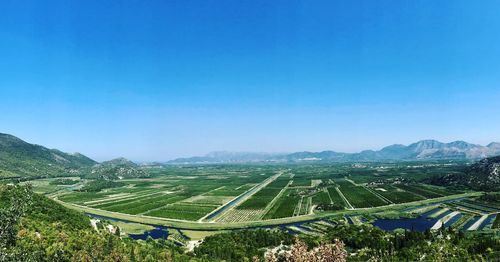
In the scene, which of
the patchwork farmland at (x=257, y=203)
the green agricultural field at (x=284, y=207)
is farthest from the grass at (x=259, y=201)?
the green agricultural field at (x=284, y=207)

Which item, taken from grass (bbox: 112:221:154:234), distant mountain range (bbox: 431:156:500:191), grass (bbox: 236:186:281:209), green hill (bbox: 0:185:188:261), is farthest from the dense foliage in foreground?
distant mountain range (bbox: 431:156:500:191)

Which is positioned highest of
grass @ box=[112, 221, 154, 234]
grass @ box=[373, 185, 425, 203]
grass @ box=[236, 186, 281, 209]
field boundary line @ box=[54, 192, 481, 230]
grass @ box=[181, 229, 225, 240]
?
grass @ box=[373, 185, 425, 203]

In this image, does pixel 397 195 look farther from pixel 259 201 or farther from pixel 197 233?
pixel 197 233

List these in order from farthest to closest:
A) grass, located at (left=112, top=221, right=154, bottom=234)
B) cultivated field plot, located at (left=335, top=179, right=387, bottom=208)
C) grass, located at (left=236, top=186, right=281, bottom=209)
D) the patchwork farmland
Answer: grass, located at (left=236, top=186, right=281, bottom=209), cultivated field plot, located at (left=335, top=179, right=387, bottom=208), the patchwork farmland, grass, located at (left=112, top=221, right=154, bottom=234)

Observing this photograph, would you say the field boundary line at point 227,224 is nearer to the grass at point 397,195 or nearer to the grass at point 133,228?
the grass at point 133,228

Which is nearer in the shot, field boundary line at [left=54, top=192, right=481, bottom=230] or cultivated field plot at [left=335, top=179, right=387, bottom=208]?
field boundary line at [left=54, top=192, right=481, bottom=230]

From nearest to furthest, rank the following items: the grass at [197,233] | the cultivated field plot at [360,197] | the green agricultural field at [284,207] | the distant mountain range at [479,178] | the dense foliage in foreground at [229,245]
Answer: the dense foliage in foreground at [229,245], the grass at [197,233], the green agricultural field at [284,207], the cultivated field plot at [360,197], the distant mountain range at [479,178]

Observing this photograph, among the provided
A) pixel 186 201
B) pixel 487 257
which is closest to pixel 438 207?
pixel 487 257

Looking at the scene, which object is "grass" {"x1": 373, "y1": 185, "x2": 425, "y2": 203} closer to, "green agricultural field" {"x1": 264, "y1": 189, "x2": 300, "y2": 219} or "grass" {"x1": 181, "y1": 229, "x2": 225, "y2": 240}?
"green agricultural field" {"x1": 264, "y1": 189, "x2": 300, "y2": 219}

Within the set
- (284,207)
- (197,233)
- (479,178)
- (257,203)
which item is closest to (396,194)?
(479,178)
